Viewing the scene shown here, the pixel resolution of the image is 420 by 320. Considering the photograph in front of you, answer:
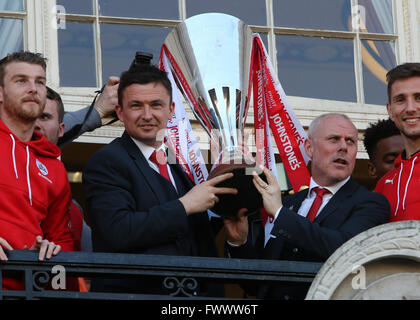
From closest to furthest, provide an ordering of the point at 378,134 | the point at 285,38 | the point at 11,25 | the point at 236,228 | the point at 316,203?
the point at 236,228 < the point at 316,203 < the point at 378,134 < the point at 11,25 < the point at 285,38

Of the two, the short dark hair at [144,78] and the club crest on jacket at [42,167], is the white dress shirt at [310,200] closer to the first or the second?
the short dark hair at [144,78]

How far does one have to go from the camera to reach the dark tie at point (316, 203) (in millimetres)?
6246

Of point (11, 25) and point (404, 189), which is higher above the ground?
point (11, 25)

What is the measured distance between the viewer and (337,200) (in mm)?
6188

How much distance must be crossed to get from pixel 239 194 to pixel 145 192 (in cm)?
45

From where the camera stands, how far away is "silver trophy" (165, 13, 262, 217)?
19.1 feet

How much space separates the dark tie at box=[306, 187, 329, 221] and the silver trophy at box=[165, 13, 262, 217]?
1.36 feet

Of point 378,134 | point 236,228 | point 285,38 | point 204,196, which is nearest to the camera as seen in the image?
point 204,196

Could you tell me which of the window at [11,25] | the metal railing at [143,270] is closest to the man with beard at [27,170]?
the metal railing at [143,270]

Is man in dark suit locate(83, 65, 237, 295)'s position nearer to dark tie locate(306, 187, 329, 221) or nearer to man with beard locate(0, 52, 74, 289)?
man with beard locate(0, 52, 74, 289)

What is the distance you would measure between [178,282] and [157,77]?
1160 millimetres

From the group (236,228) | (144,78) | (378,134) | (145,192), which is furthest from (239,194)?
(378,134)

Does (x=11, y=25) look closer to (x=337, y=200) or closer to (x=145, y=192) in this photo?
(x=145, y=192)

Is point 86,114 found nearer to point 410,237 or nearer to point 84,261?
point 84,261
